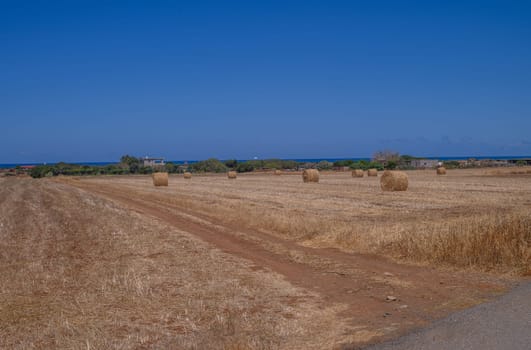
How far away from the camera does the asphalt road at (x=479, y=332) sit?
220 inches

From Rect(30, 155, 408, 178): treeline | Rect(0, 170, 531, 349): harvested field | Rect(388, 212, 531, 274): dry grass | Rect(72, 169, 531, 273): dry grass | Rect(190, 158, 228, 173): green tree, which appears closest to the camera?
Rect(0, 170, 531, 349): harvested field

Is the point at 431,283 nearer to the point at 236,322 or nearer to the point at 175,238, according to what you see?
the point at 236,322

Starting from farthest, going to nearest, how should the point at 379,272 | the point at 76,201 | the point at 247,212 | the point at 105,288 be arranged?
the point at 76,201, the point at 247,212, the point at 379,272, the point at 105,288

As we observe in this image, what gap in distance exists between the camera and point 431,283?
30.9ft

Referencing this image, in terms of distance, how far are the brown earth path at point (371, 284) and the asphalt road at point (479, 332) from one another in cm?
60

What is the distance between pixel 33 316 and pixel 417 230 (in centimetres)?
902

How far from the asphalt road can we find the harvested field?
2.29ft

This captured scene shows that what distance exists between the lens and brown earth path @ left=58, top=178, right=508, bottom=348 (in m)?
7.40

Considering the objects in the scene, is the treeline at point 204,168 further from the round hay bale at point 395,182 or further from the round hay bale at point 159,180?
the round hay bale at point 395,182

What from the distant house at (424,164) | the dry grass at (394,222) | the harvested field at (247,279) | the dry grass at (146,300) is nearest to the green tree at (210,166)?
the distant house at (424,164)

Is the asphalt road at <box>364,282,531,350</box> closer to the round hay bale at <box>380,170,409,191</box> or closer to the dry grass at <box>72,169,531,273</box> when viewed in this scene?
the dry grass at <box>72,169,531,273</box>

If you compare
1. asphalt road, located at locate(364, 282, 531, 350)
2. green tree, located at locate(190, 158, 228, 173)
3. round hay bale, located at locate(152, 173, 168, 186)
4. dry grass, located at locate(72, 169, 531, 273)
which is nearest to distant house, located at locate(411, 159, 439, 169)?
green tree, located at locate(190, 158, 228, 173)

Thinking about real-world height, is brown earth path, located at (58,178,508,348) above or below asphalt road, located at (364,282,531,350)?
below

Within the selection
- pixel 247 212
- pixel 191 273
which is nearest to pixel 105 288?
pixel 191 273
